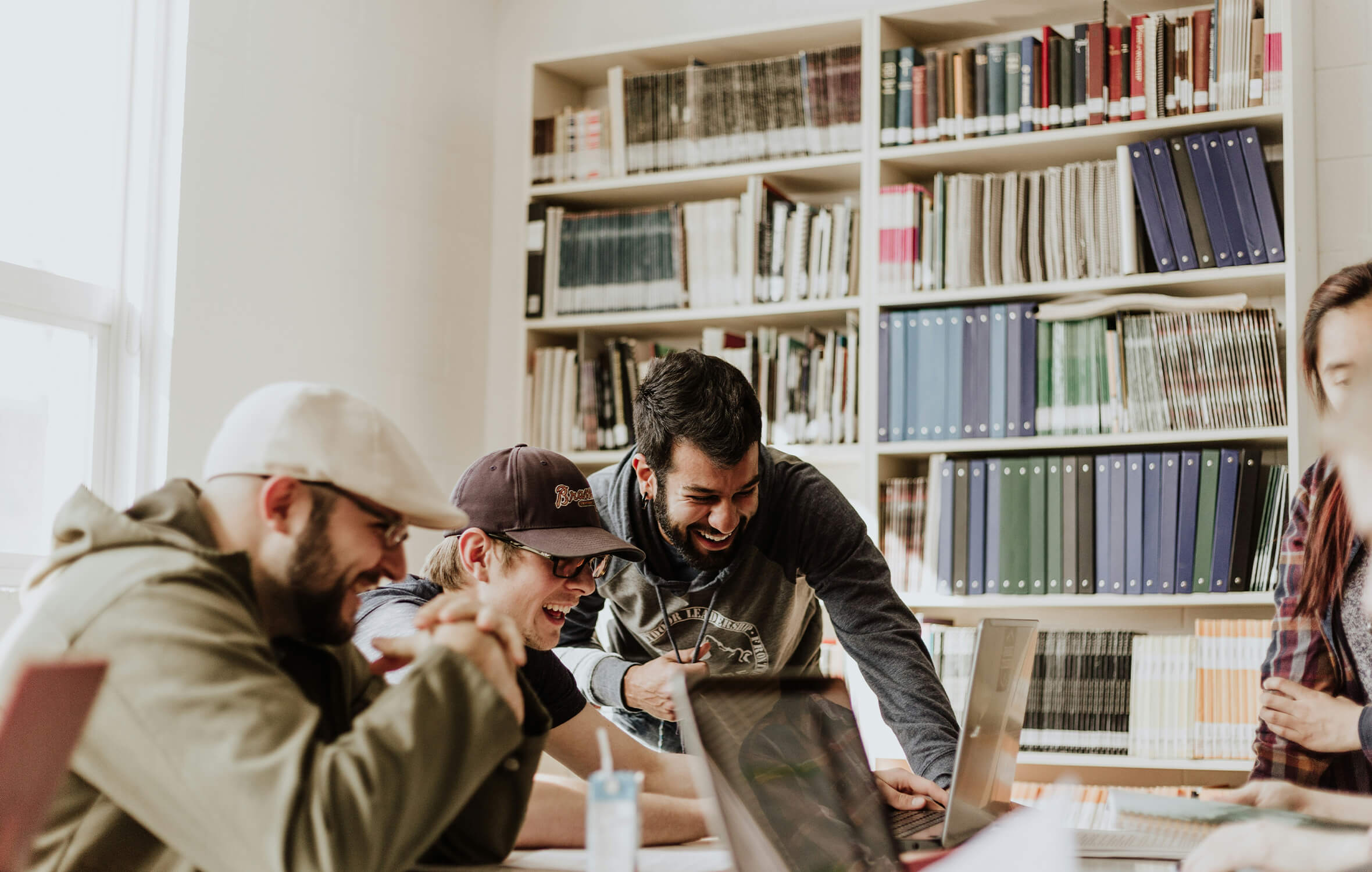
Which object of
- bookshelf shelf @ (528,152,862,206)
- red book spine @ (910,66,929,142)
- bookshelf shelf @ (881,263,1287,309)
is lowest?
bookshelf shelf @ (881,263,1287,309)

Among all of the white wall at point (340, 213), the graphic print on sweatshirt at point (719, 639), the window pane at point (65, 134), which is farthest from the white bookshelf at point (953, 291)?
the window pane at point (65, 134)

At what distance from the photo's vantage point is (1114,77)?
301 centimetres

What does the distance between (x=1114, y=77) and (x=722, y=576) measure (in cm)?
170

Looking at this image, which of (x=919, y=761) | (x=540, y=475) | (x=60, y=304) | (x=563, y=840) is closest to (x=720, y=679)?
(x=563, y=840)

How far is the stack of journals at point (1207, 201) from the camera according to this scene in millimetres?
2828

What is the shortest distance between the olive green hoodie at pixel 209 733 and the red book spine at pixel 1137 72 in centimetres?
250

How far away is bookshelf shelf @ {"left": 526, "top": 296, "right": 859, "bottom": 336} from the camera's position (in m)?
3.23

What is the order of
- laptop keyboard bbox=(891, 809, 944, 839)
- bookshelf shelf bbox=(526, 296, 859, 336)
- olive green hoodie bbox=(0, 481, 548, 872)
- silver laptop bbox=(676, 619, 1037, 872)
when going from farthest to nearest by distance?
bookshelf shelf bbox=(526, 296, 859, 336) < laptop keyboard bbox=(891, 809, 944, 839) < silver laptop bbox=(676, 619, 1037, 872) < olive green hoodie bbox=(0, 481, 548, 872)

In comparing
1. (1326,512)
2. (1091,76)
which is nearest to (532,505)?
(1326,512)

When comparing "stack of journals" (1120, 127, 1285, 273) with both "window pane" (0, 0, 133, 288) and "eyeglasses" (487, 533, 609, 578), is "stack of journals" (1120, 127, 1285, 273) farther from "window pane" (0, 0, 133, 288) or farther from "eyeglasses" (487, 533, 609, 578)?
"window pane" (0, 0, 133, 288)

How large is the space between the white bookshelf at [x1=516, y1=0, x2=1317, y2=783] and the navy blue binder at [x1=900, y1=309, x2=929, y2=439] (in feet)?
0.17

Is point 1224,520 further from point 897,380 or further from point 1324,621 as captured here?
point 1324,621

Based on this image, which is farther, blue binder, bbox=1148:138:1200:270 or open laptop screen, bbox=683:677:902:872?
blue binder, bbox=1148:138:1200:270

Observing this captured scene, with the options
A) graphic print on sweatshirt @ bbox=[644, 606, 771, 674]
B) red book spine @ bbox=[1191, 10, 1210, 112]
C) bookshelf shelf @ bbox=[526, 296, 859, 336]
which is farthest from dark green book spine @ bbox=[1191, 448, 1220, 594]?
graphic print on sweatshirt @ bbox=[644, 606, 771, 674]
